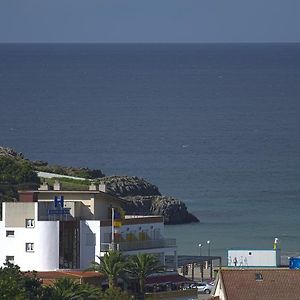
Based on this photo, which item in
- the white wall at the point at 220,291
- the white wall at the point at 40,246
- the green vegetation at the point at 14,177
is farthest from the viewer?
the green vegetation at the point at 14,177

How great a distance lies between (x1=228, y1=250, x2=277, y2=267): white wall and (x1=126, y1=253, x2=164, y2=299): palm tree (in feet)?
29.0

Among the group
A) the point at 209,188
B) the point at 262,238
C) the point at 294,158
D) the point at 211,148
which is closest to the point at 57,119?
the point at 211,148

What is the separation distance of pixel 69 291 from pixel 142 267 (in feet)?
16.9

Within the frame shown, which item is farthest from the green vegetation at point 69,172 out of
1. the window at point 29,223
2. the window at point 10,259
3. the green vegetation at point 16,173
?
the window at point 29,223

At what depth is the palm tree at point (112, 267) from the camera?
49.4 metres

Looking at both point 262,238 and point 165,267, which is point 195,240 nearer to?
point 262,238

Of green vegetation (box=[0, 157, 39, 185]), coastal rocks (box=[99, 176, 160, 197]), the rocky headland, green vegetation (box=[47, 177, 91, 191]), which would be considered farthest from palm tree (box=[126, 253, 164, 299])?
coastal rocks (box=[99, 176, 160, 197])

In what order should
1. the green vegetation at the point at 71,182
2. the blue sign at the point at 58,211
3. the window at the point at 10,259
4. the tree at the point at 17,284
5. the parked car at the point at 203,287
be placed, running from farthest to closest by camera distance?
the green vegetation at the point at 71,182 < the parked car at the point at 203,287 < the window at the point at 10,259 < the blue sign at the point at 58,211 < the tree at the point at 17,284

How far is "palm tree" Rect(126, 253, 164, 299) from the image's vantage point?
5003 centimetres

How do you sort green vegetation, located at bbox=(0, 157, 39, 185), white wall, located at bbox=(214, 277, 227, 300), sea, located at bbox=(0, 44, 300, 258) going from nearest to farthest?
1. white wall, located at bbox=(214, 277, 227, 300)
2. green vegetation, located at bbox=(0, 157, 39, 185)
3. sea, located at bbox=(0, 44, 300, 258)

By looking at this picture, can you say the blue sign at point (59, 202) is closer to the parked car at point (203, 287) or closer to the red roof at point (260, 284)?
the parked car at point (203, 287)

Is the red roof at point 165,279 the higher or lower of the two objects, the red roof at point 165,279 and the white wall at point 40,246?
the lower

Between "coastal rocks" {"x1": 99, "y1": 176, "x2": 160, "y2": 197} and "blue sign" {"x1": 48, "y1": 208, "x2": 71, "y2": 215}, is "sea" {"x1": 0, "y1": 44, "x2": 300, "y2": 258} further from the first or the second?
"blue sign" {"x1": 48, "y1": 208, "x2": 71, "y2": 215}

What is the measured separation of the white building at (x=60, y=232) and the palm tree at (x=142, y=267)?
84.7 inches
